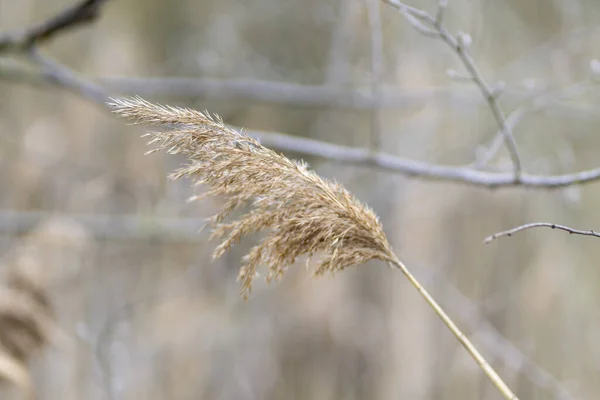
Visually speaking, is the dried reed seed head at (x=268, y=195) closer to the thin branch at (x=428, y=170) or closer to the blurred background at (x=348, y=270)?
the thin branch at (x=428, y=170)

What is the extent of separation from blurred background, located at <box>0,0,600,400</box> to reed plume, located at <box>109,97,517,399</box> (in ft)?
6.54

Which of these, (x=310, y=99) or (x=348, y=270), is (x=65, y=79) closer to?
(x=310, y=99)

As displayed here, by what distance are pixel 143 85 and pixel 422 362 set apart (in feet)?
7.09

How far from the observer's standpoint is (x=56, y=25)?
6.13ft

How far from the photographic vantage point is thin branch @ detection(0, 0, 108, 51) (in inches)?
69.7

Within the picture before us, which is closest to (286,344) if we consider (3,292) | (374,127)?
(3,292)

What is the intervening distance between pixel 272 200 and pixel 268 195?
0.6 inches

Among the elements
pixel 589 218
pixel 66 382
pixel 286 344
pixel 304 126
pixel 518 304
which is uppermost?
pixel 304 126

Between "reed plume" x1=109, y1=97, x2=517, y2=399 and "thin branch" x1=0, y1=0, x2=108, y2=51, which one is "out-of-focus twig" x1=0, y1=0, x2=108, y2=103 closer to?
"thin branch" x1=0, y1=0, x2=108, y2=51

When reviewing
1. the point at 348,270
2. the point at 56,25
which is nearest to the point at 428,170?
the point at 56,25

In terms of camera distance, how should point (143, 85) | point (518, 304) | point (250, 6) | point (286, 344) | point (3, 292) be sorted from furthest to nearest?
point (250, 6) → point (286, 344) → point (518, 304) → point (143, 85) → point (3, 292)

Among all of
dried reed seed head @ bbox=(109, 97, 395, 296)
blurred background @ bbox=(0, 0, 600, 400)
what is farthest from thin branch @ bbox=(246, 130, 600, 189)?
blurred background @ bbox=(0, 0, 600, 400)

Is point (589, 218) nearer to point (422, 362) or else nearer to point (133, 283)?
point (422, 362)

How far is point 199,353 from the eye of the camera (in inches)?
140
